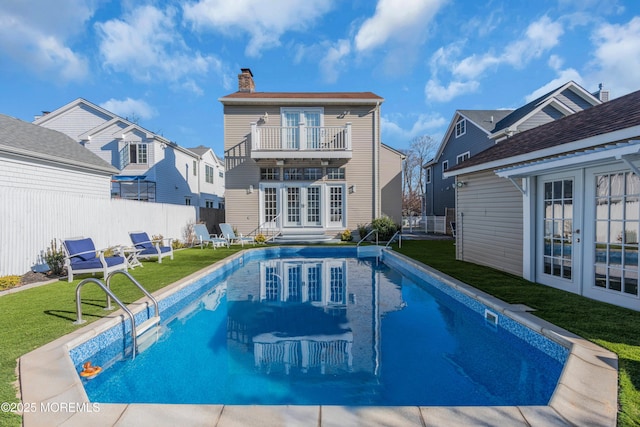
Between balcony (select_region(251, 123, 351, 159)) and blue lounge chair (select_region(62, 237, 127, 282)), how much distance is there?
8677 millimetres

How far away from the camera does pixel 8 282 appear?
630 cm

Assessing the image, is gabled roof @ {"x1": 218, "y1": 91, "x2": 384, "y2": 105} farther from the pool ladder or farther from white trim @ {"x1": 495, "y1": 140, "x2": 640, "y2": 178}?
the pool ladder

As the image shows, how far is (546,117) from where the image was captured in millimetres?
16312

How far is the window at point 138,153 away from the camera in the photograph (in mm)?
19344

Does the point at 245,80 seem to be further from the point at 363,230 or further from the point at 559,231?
the point at 559,231

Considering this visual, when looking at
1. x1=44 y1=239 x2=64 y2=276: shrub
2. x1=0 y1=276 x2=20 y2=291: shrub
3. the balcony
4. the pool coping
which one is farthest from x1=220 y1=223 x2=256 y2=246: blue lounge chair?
the pool coping

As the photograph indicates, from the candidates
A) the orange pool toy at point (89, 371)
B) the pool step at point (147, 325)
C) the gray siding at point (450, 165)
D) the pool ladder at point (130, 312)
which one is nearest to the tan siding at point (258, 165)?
the gray siding at point (450, 165)

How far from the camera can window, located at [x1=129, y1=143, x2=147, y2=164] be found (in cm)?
1934

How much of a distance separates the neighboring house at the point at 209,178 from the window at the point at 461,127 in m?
19.3

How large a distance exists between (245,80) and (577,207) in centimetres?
1575

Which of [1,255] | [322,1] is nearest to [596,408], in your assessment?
[1,255]

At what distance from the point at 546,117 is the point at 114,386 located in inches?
794

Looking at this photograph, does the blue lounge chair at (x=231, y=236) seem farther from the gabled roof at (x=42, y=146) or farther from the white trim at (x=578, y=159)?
the white trim at (x=578, y=159)

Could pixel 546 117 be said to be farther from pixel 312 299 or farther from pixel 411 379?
pixel 411 379
